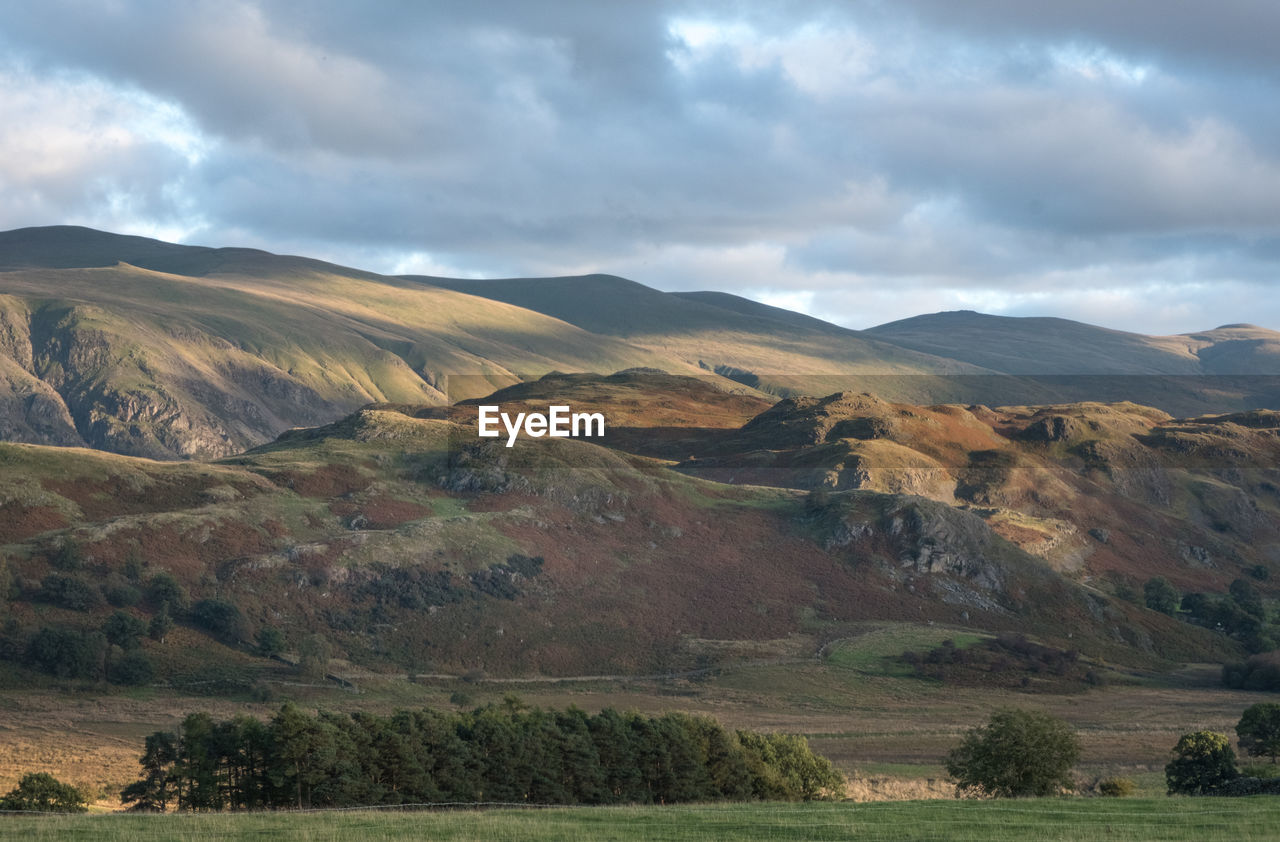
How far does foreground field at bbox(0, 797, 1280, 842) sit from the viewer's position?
3691cm

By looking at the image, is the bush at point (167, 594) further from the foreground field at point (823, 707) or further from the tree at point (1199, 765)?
the tree at point (1199, 765)

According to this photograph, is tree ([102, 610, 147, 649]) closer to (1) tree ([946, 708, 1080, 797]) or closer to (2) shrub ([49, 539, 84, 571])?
(2) shrub ([49, 539, 84, 571])

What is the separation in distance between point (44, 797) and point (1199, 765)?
192 feet

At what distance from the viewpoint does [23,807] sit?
51.1 meters

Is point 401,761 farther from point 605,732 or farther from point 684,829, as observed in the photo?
point 684,829

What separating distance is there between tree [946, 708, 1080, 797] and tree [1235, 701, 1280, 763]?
26.0 metres

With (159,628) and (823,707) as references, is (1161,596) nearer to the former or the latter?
(823,707)

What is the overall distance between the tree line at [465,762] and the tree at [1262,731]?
3575 centimetres

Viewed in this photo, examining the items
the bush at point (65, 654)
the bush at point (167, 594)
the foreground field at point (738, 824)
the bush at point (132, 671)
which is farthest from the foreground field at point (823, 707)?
the foreground field at point (738, 824)

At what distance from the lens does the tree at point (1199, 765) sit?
65.3 meters

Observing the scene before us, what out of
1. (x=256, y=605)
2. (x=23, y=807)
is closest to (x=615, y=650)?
(x=256, y=605)

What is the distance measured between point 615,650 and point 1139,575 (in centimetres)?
8738

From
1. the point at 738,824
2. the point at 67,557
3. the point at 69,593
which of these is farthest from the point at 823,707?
the point at 738,824

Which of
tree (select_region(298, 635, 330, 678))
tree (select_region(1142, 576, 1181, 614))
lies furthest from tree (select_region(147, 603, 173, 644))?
tree (select_region(1142, 576, 1181, 614))
